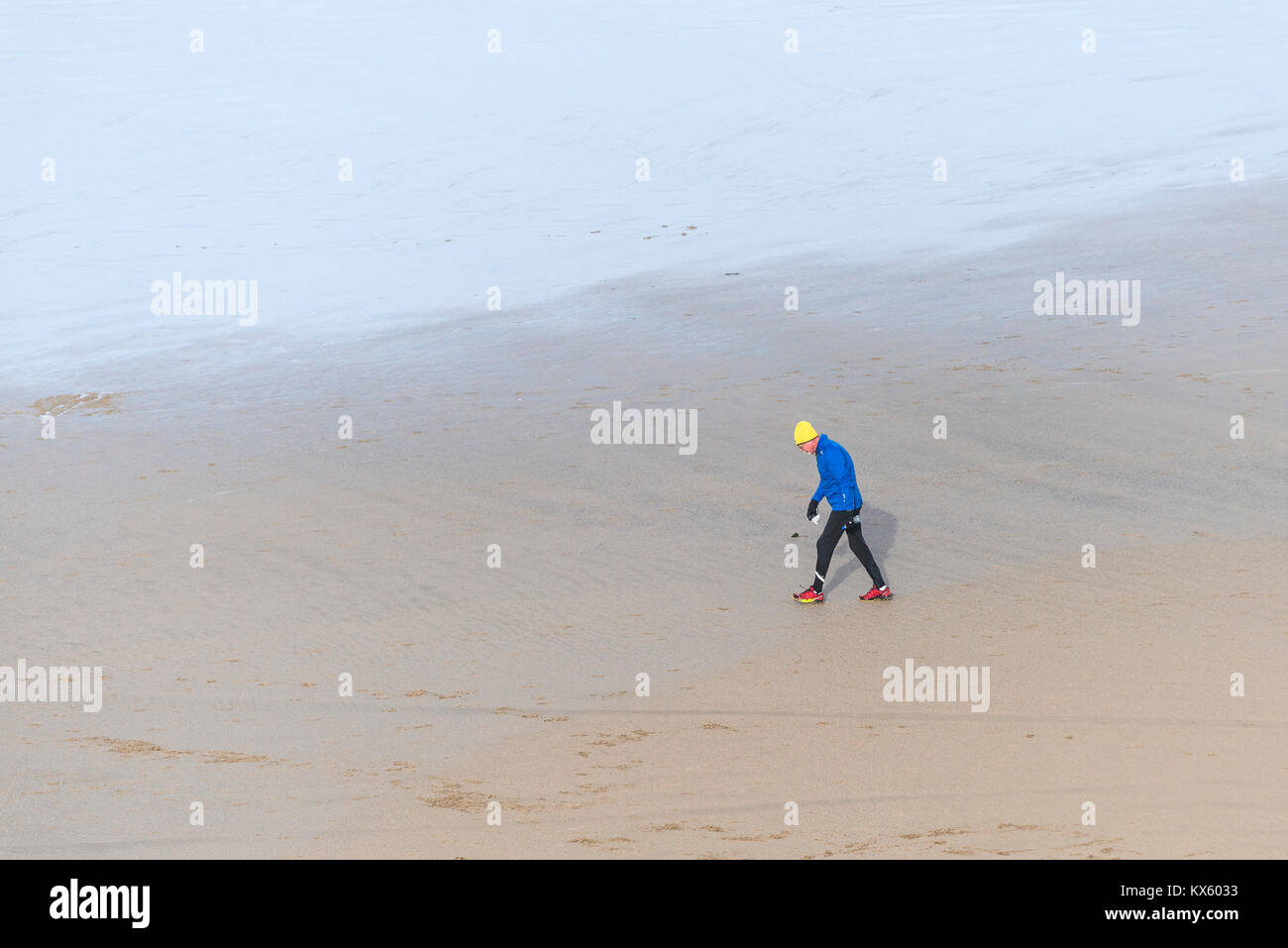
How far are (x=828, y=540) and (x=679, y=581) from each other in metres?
1.72

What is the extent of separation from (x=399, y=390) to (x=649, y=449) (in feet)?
16.5

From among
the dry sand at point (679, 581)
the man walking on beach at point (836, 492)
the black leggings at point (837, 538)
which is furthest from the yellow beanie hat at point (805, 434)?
→ the dry sand at point (679, 581)

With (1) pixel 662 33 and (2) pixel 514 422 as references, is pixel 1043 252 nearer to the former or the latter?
(2) pixel 514 422

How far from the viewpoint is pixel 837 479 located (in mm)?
12906

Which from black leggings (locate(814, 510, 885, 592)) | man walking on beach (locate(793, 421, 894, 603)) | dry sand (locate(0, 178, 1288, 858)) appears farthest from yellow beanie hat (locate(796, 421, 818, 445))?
dry sand (locate(0, 178, 1288, 858))

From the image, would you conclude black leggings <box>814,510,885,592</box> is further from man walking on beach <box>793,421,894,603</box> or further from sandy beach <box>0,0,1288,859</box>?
sandy beach <box>0,0,1288,859</box>

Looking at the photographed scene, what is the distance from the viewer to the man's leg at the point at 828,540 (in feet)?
42.5

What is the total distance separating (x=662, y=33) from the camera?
44.1 metres

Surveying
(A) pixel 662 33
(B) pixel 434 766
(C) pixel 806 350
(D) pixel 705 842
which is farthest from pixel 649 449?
(A) pixel 662 33

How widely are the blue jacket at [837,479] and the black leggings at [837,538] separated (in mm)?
88

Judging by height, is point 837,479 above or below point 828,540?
above

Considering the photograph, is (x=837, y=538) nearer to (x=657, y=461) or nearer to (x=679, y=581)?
(x=679, y=581)

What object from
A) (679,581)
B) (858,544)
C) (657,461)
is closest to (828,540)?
(858,544)

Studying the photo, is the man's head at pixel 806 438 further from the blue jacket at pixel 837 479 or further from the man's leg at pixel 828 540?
the man's leg at pixel 828 540
